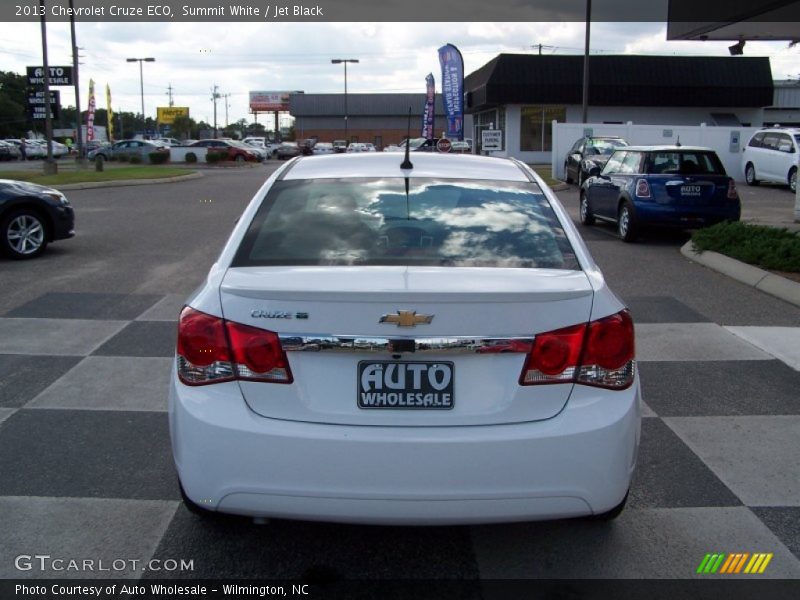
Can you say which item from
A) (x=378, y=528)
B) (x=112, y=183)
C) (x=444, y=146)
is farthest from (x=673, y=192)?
(x=112, y=183)

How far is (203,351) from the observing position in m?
3.22

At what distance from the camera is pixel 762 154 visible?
2522 cm

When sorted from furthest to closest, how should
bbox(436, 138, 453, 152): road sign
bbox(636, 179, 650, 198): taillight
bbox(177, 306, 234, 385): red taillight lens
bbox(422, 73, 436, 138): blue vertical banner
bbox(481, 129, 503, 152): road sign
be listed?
1. bbox(422, 73, 436, 138): blue vertical banner
2. bbox(481, 129, 503, 152): road sign
3. bbox(436, 138, 453, 152): road sign
4. bbox(636, 179, 650, 198): taillight
5. bbox(177, 306, 234, 385): red taillight lens

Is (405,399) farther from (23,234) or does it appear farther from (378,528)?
(23,234)

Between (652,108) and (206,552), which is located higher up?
(652,108)

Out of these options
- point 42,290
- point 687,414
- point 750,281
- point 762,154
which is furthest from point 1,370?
point 762,154

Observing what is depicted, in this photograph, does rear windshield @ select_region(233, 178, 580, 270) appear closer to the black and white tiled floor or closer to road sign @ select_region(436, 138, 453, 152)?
the black and white tiled floor

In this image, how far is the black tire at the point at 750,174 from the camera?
26.0 meters

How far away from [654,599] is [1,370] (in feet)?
16.7

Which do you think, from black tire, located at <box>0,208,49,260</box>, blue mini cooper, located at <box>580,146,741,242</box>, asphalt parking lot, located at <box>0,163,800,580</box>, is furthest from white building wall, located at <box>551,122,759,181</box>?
black tire, located at <box>0,208,49,260</box>

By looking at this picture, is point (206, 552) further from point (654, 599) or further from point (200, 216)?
point (200, 216)

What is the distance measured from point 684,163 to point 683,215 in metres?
1.06

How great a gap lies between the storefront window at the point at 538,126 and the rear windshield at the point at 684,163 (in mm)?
30266

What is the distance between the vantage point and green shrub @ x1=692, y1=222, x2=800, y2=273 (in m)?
9.91
